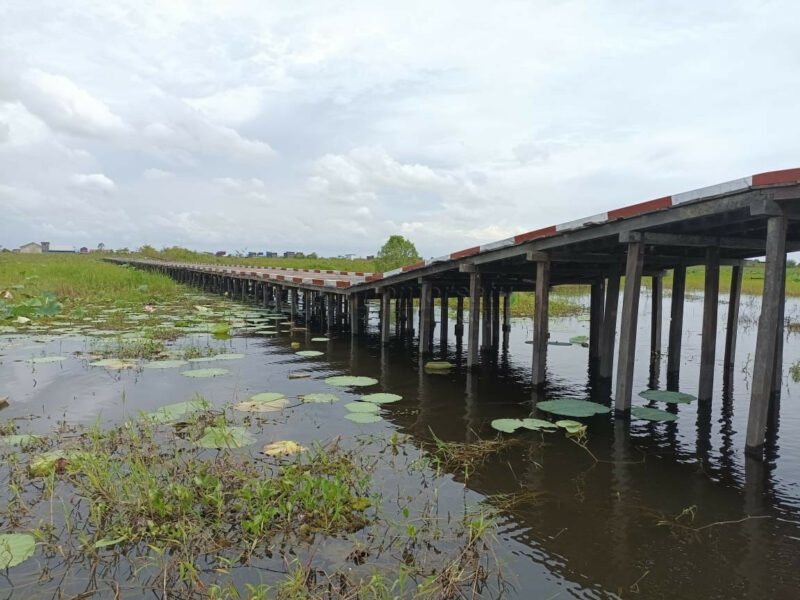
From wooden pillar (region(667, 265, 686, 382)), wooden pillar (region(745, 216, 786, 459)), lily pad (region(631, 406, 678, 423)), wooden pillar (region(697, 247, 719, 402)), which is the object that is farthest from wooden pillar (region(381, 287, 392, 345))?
wooden pillar (region(745, 216, 786, 459))

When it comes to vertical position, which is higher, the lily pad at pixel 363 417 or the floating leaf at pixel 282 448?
the floating leaf at pixel 282 448

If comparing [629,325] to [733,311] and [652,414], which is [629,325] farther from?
[733,311]

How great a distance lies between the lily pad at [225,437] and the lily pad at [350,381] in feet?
10.6

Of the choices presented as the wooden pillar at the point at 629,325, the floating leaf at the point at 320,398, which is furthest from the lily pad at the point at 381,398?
the wooden pillar at the point at 629,325

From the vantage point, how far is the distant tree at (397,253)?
25500 millimetres

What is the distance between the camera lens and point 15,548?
3953 mm

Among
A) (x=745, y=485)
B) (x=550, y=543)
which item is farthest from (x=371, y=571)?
(x=745, y=485)

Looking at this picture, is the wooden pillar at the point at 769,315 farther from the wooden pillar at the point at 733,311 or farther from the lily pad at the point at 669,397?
the wooden pillar at the point at 733,311

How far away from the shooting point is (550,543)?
4.34m

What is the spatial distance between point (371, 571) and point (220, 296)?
96.7 feet

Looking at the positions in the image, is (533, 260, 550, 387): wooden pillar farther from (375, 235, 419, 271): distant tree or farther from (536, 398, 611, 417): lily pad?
(375, 235, 419, 271): distant tree

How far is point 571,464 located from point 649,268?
22.9 ft

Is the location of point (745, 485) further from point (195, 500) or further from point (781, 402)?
point (195, 500)

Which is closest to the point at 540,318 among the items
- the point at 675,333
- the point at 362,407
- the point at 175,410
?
the point at 675,333
